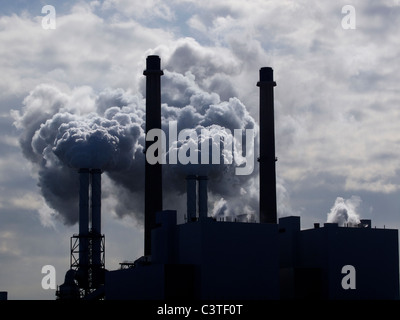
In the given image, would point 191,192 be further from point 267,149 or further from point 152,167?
point 267,149

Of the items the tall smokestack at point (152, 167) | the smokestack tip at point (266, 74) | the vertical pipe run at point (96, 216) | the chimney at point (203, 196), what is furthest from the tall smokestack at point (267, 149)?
the vertical pipe run at point (96, 216)

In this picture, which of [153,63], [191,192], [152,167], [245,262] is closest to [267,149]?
[191,192]

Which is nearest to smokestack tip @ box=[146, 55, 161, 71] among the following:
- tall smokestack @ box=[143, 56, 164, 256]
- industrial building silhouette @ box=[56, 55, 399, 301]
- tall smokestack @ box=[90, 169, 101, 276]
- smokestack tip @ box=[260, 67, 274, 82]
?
tall smokestack @ box=[143, 56, 164, 256]

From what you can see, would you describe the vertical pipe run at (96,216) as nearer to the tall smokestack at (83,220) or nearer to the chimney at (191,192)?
the tall smokestack at (83,220)

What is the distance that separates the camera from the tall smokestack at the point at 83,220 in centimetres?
9419

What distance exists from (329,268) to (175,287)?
42.2 ft

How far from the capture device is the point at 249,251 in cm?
→ 7731

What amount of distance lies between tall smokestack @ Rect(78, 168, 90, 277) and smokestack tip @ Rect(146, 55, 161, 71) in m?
11.0

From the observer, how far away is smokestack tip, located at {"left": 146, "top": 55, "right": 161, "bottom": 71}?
311ft

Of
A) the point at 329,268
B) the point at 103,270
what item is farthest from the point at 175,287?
the point at 103,270

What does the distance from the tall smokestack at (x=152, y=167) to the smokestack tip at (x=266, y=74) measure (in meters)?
10.6

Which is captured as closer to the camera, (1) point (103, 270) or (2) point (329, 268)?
(2) point (329, 268)
